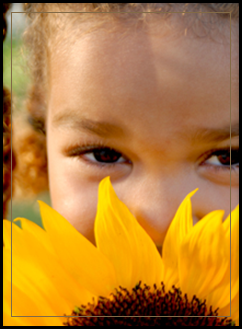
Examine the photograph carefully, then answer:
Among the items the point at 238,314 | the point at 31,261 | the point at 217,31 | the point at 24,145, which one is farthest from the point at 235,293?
the point at 24,145

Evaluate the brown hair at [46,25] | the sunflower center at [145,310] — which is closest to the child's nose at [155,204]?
the sunflower center at [145,310]

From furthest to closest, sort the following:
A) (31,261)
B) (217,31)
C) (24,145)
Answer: (24,145), (217,31), (31,261)

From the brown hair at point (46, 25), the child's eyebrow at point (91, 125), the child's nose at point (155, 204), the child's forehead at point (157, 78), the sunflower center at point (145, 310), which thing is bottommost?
the sunflower center at point (145, 310)

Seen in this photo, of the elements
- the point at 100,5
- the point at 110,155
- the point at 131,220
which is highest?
the point at 100,5

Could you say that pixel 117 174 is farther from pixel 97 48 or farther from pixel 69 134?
pixel 97 48

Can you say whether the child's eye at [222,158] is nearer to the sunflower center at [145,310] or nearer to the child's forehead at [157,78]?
the child's forehead at [157,78]

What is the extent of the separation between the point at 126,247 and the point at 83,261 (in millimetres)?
64

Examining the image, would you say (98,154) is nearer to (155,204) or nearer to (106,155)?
(106,155)

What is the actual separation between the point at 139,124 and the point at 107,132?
0.06 m

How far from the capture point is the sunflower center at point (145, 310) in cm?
45

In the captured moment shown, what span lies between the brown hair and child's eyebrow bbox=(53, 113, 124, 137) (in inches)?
4.4

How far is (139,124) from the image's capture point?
0.57 m

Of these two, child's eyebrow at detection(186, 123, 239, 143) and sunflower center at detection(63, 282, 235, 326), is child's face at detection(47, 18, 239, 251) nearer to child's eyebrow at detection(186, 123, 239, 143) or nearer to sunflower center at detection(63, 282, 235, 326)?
child's eyebrow at detection(186, 123, 239, 143)

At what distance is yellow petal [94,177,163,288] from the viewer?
0.47 metres
